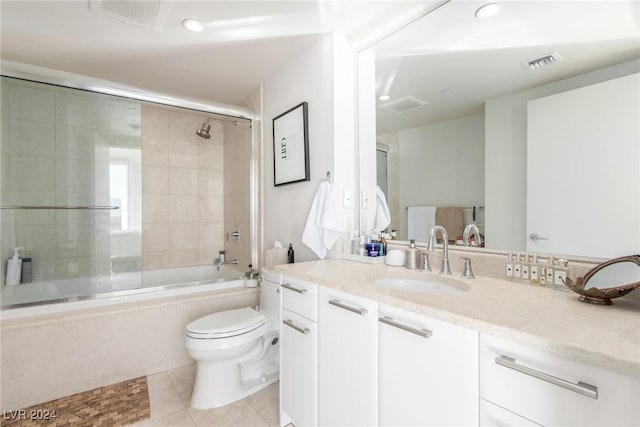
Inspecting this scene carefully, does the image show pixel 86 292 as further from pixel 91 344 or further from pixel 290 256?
pixel 290 256

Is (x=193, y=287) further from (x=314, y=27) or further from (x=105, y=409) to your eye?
(x=314, y=27)

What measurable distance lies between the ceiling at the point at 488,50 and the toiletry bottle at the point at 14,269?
2712 mm

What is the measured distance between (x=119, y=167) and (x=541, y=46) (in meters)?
2.93

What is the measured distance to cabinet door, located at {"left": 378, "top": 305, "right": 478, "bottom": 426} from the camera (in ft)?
2.52

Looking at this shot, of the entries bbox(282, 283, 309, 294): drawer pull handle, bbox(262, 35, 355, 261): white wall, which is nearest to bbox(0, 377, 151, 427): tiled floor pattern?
bbox(282, 283, 309, 294): drawer pull handle

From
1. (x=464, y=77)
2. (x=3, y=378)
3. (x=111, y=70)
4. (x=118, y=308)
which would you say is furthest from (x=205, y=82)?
(x=3, y=378)

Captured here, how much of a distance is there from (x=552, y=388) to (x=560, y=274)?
56 centimetres

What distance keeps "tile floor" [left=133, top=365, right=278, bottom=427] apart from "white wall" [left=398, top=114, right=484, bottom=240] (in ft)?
4.06

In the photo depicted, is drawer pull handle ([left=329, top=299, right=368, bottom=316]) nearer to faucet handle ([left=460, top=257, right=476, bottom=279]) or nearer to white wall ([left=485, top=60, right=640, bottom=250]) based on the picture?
faucet handle ([left=460, top=257, right=476, bottom=279])

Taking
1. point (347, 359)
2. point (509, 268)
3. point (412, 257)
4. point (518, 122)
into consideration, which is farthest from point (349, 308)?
point (518, 122)

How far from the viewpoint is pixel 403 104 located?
1.71 metres

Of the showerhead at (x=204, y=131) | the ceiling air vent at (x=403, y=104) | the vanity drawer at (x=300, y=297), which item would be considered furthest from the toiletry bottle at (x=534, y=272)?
the showerhead at (x=204, y=131)

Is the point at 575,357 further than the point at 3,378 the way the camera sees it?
No

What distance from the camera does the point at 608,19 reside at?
102 cm
